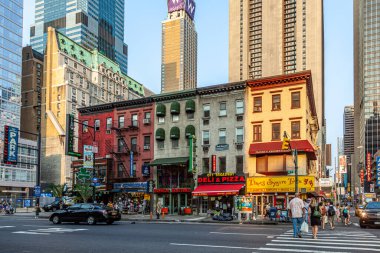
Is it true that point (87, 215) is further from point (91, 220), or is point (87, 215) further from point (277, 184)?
point (277, 184)

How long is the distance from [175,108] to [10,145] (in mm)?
18281

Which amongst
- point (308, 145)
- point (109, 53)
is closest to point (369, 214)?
point (308, 145)

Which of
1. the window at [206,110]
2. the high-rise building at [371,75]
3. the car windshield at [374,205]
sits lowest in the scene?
the car windshield at [374,205]

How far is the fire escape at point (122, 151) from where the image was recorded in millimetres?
49981

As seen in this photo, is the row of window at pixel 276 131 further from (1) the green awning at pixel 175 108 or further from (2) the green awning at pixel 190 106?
(1) the green awning at pixel 175 108

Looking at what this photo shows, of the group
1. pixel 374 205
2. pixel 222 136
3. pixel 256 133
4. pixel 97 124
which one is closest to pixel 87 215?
pixel 374 205

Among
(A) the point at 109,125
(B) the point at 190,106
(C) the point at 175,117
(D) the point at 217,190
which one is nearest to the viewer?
(D) the point at 217,190

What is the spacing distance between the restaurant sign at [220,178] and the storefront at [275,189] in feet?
3.64

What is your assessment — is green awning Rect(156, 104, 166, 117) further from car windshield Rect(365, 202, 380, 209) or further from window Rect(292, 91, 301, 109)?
car windshield Rect(365, 202, 380, 209)

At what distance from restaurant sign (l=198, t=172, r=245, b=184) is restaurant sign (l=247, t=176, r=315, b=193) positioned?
3.64ft

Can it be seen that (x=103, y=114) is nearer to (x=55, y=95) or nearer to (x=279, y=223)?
(x=279, y=223)

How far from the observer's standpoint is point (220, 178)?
4412 cm

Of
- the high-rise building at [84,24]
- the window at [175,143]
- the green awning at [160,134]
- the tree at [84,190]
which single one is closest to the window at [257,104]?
the window at [175,143]

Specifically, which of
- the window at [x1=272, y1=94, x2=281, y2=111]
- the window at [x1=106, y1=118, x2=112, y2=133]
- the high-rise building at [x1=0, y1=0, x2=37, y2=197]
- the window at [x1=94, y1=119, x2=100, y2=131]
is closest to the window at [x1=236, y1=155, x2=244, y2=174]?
the window at [x1=272, y1=94, x2=281, y2=111]
